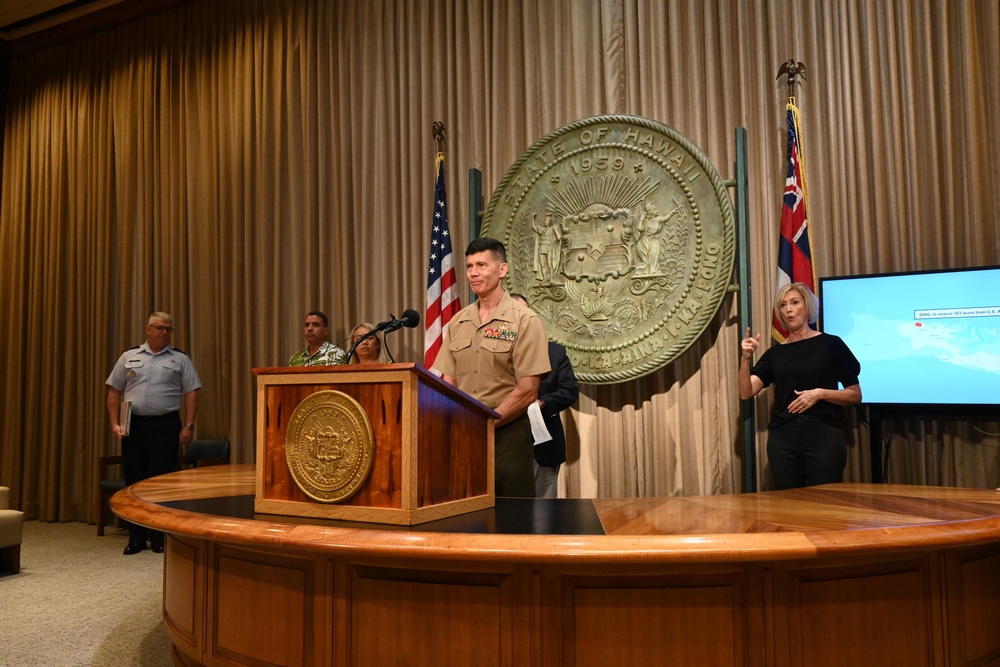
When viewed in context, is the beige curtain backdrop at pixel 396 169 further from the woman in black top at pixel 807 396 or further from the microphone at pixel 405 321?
the microphone at pixel 405 321

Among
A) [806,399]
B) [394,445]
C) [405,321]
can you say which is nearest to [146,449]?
[405,321]

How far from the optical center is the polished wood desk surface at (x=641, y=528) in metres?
1.52

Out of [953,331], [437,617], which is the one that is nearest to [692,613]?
[437,617]

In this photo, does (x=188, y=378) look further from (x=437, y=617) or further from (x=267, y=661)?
(x=437, y=617)

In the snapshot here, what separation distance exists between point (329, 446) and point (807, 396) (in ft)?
7.35

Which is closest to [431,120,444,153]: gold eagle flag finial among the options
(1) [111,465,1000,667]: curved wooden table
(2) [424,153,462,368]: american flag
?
(2) [424,153,462,368]: american flag

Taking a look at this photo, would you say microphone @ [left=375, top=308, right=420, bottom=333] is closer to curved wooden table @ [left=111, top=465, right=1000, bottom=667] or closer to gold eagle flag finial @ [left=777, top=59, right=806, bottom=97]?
curved wooden table @ [left=111, top=465, right=1000, bottom=667]

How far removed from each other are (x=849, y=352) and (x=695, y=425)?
1072 mm

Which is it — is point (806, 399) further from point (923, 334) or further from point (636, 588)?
point (636, 588)

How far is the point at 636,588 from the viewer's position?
161cm

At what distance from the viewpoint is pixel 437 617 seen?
5.51ft

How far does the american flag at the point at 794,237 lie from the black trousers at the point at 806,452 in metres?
0.55

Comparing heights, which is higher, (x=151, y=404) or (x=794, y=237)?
(x=794, y=237)

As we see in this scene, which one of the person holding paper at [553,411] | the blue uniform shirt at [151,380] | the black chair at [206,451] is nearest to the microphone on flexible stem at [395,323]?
the person holding paper at [553,411]
